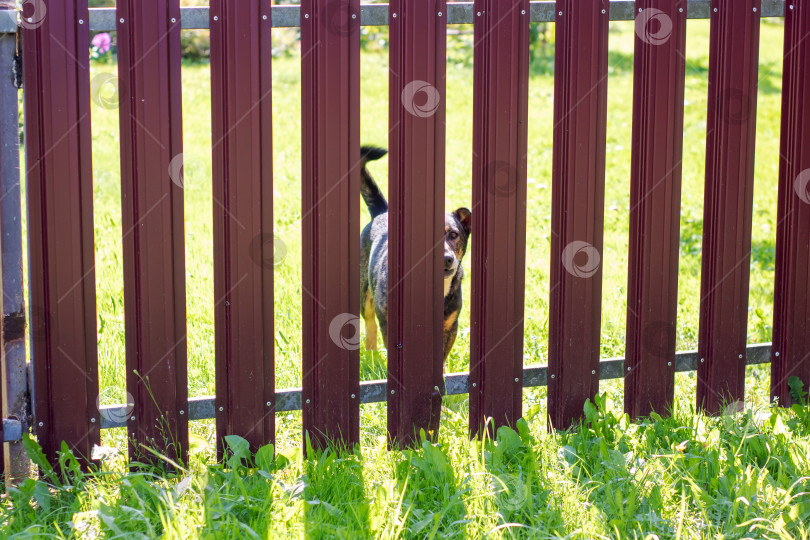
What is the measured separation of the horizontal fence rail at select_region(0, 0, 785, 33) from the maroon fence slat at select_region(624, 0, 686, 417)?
82mm

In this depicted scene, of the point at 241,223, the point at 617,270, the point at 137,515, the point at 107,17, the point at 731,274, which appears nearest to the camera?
the point at 137,515

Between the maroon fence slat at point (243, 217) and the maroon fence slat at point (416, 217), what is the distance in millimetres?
480

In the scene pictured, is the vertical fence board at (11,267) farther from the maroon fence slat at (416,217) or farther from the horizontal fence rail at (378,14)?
the maroon fence slat at (416,217)

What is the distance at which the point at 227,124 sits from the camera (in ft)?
9.68

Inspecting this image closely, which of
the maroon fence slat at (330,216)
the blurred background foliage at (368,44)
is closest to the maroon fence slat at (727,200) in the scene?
the maroon fence slat at (330,216)

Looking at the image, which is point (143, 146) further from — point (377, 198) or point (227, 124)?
point (377, 198)

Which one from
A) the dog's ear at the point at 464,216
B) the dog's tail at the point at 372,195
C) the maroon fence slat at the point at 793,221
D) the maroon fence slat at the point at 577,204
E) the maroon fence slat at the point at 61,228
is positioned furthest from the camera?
the dog's tail at the point at 372,195

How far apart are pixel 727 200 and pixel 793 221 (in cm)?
37

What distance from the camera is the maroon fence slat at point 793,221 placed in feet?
11.8

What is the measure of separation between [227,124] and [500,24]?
1112 mm

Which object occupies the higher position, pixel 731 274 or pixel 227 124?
pixel 227 124

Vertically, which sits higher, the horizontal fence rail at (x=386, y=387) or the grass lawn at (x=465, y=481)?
the horizontal fence rail at (x=386, y=387)

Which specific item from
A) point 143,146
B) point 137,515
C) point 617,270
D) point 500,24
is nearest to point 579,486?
point 137,515

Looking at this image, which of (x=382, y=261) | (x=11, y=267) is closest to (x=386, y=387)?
(x=11, y=267)
